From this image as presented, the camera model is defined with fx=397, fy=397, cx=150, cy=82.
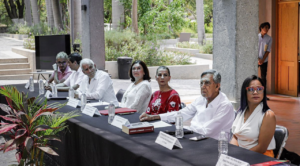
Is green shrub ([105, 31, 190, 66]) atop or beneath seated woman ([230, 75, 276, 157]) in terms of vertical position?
atop

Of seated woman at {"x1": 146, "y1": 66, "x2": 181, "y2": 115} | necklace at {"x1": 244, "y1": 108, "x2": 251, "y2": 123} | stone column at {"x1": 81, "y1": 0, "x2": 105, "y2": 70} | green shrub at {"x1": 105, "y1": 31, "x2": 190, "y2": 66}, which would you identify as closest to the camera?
necklace at {"x1": 244, "y1": 108, "x2": 251, "y2": 123}

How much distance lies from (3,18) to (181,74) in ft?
131

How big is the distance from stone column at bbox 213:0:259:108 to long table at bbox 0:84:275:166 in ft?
7.27

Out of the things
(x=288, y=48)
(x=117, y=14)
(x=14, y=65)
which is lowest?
(x=14, y=65)

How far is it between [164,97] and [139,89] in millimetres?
529

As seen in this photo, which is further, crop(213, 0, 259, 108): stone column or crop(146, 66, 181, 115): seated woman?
crop(213, 0, 259, 108): stone column

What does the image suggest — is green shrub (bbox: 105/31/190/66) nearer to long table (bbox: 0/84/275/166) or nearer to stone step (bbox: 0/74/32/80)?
stone step (bbox: 0/74/32/80)

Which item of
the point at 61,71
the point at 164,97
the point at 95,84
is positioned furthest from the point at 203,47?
the point at 164,97

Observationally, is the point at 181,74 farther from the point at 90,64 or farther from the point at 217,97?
the point at 217,97

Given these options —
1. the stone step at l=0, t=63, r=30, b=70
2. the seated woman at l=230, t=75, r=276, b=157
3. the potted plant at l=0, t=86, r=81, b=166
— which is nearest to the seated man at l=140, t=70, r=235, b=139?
the seated woman at l=230, t=75, r=276, b=157

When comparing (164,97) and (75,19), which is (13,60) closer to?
(75,19)

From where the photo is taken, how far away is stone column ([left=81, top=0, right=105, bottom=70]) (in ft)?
32.9

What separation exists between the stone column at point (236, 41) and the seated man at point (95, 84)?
1.73 metres

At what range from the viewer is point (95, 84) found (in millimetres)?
5684
